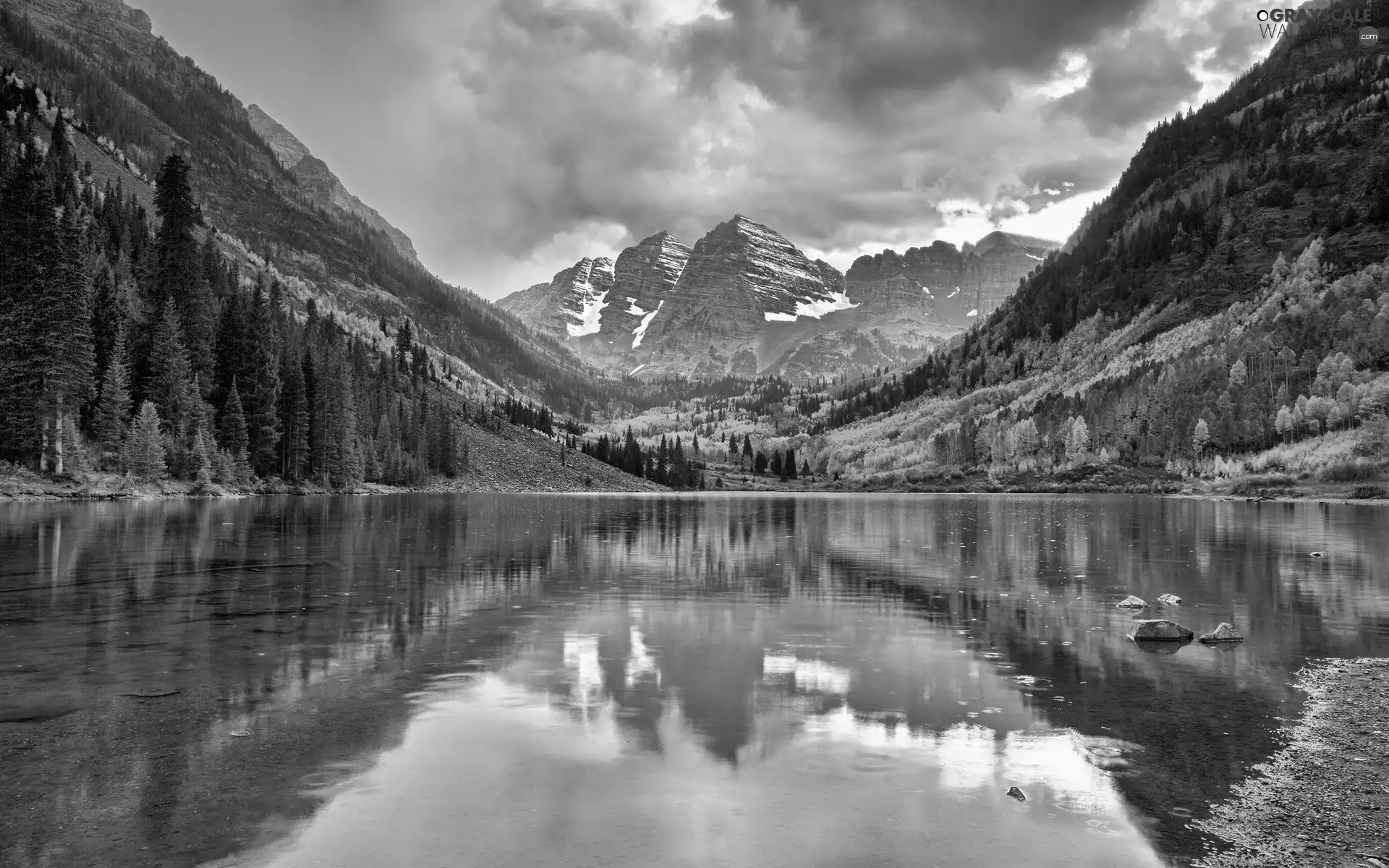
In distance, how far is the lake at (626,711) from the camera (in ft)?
35.0

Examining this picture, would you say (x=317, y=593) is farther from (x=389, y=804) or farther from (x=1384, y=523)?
(x=1384, y=523)

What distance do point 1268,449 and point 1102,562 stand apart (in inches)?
6303

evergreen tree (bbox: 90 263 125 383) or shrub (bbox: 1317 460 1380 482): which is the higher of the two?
evergreen tree (bbox: 90 263 125 383)

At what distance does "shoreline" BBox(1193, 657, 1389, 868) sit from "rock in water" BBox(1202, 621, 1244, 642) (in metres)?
6.06

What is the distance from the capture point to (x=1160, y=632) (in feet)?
76.8

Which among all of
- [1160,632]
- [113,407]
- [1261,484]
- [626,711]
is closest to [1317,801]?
[626,711]

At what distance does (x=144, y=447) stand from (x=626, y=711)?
10734cm

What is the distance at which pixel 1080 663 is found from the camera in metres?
21.3

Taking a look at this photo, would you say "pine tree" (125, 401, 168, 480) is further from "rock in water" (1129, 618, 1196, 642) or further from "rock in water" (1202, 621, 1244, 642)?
"rock in water" (1202, 621, 1244, 642)

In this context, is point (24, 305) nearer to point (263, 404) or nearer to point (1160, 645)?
point (263, 404)

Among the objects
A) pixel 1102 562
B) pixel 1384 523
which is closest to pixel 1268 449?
pixel 1384 523

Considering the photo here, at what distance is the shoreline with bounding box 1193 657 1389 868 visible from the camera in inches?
400

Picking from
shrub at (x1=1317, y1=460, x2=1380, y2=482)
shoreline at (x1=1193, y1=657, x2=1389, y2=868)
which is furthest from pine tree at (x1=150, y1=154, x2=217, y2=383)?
shrub at (x1=1317, y1=460, x2=1380, y2=482)

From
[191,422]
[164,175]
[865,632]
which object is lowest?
[865,632]
